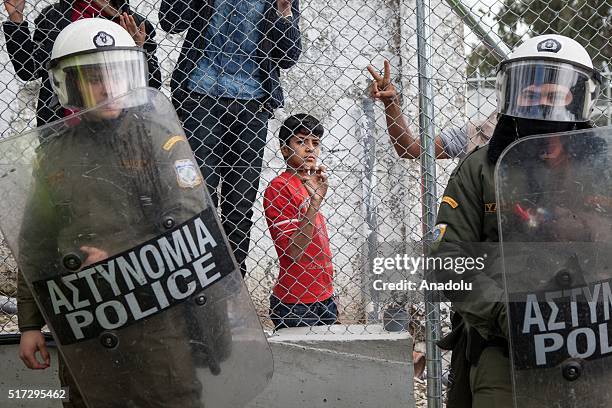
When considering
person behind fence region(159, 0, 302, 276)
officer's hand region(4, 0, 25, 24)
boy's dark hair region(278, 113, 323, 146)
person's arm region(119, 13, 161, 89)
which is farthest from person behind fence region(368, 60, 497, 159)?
officer's hand region(4, 0, 25, 24)

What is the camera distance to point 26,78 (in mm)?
4035

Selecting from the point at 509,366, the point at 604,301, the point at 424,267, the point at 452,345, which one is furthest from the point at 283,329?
the point at 604,301

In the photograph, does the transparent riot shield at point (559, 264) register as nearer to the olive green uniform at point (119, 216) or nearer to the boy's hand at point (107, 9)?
the olive green uniform at point (119, 216)

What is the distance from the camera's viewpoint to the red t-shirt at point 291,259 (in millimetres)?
4098

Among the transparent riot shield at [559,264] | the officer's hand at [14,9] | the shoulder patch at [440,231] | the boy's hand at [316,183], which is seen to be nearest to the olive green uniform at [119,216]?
the shoulder patch at [440,231]

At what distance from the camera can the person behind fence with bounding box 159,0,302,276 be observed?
407 cm

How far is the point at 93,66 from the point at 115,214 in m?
0.53

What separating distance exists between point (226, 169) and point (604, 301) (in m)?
1.95

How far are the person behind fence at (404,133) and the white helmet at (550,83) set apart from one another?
1.04 meters

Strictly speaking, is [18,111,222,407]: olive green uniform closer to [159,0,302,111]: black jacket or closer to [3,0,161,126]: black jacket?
[3,0,161,126]: black jacket

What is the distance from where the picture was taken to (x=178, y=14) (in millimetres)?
4164

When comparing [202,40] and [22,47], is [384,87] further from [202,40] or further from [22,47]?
[22,47]

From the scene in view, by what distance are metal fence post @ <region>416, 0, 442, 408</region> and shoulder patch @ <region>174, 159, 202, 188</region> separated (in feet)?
4.21

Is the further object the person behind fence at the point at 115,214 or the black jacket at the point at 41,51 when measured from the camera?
the black jacket at the point at 41,51
